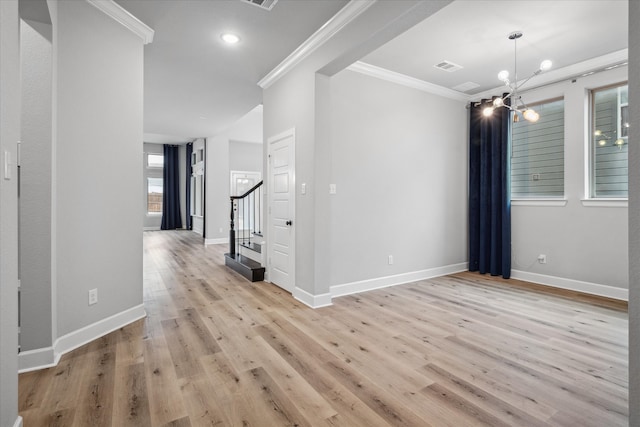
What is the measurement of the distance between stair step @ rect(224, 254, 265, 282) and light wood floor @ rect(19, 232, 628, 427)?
87 centimetres

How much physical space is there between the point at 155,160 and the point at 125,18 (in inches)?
379

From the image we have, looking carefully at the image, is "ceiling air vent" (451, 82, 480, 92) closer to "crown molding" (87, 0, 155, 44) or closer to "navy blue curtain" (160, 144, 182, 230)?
"crown molding" (87, 0, 155, 44)

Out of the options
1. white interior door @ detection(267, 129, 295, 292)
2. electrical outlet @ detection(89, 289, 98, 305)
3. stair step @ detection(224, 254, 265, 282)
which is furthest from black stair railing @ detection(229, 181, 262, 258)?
electrical outlet @ detection(89, 289, 98, 305)

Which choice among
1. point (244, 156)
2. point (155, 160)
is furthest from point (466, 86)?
point (155, 160)

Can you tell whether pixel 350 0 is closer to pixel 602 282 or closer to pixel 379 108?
pixel 379 108

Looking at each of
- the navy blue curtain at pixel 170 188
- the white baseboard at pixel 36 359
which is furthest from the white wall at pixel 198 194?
the white baseboard at pixel 36 359

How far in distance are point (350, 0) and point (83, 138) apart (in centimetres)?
259

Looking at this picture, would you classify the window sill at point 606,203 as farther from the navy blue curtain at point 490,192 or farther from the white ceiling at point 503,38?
the white ceiling at point 503,38

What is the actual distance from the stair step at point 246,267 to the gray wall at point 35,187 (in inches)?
101

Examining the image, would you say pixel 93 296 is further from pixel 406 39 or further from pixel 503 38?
pixel 503 38

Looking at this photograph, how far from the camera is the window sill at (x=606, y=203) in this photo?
12.8 ft

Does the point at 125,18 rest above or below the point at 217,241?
above

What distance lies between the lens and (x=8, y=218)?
1455 mm

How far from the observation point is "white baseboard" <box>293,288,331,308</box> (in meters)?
3.58
